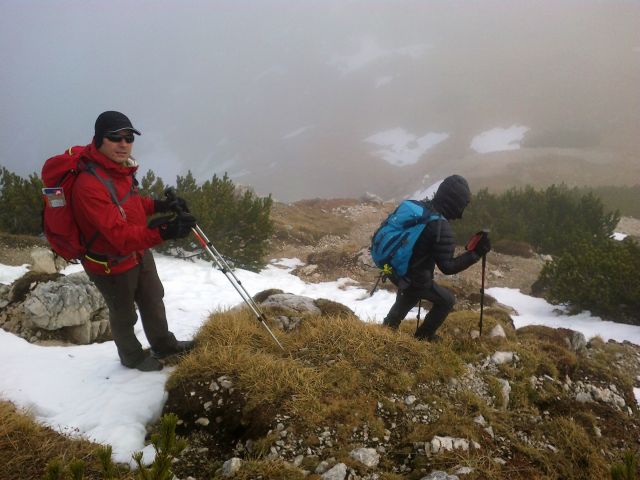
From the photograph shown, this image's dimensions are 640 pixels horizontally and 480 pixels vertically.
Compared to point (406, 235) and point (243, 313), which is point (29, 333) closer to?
point (243, 313)

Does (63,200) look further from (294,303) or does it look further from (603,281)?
(603,281)

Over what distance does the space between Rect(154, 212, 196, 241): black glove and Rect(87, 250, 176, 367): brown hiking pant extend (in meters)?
0.67

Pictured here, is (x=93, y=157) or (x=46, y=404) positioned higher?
(x=93, y=157)

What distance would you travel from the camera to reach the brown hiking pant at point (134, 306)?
370cm

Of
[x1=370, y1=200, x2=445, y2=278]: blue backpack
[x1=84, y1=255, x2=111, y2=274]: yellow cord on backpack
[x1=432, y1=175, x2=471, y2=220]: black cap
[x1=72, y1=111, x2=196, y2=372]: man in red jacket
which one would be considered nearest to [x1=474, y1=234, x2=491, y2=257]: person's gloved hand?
[x1=432, y1=175, x2=471, y2=220]: black cap

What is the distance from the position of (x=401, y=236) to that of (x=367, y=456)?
80.8 inches

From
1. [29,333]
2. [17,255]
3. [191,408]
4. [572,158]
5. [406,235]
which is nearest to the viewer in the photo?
[191,408]

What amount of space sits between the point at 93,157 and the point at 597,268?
10.7 m

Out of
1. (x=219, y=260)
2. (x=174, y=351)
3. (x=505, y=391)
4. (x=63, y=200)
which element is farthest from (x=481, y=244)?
(x=63, y=200)

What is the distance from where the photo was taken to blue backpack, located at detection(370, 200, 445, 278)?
3.95 metres

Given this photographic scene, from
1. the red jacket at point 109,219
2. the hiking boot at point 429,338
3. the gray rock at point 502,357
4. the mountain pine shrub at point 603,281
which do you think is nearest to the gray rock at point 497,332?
the gray rock at point 502,357

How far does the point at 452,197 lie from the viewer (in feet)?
13.0

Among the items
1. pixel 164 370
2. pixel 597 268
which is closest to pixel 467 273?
pixel 597 268

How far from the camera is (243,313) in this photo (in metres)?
4.73
